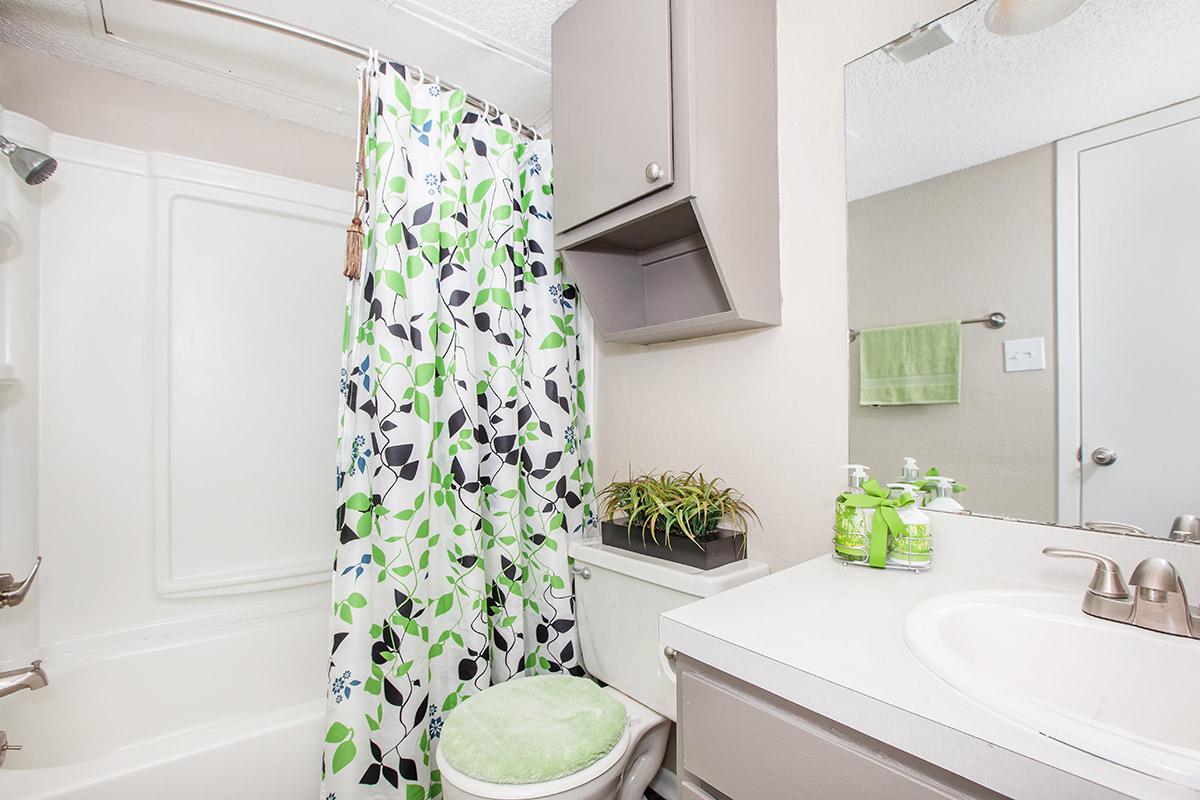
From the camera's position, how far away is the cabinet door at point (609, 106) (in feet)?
3.93

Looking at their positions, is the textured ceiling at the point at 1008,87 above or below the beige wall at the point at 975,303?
above

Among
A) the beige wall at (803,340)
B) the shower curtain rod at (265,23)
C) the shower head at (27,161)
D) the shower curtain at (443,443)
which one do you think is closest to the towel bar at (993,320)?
the beige wall at (803,340)

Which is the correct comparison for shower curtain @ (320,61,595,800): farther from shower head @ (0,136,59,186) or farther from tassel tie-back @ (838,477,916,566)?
tassel tie-back @ (838,477,916,566)

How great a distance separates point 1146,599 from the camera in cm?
72

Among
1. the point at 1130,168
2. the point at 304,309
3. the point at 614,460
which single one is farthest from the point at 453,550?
the point at 1130,168

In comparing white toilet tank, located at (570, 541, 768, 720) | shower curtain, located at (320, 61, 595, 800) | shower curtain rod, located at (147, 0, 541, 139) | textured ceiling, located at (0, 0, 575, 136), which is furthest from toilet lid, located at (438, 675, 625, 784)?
textured ceiling, located at (0, 0, 575, 136)

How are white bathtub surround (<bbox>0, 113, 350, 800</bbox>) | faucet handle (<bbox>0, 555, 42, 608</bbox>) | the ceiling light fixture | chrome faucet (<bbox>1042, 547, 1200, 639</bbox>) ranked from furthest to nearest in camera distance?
white bathtub surround (<bbox>0, 113, 350, 800</bbox>) → faucet handle (<bbox>0, 555, 42, 608</bbox>) → the ceiling light fixture → chrome faucet (<bbox>1042, 547, 1200, 639</bbox>)

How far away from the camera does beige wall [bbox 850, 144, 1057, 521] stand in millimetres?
950

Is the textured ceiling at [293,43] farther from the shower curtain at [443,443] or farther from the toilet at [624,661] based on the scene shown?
the toilet at [624,661]

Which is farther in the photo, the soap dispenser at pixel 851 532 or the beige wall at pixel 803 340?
the beige wall at pixel 803 340

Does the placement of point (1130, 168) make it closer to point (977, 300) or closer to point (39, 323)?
point (977, 300)

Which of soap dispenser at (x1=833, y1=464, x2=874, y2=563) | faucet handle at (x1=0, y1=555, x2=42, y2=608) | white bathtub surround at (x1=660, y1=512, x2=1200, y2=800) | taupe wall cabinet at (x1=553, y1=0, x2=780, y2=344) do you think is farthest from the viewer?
faucet handle at (x1=0, y1=555, x2=42, y2=608)

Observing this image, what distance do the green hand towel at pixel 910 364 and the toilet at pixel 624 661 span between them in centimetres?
51

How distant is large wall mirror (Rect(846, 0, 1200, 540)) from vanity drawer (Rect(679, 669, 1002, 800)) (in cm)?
61
